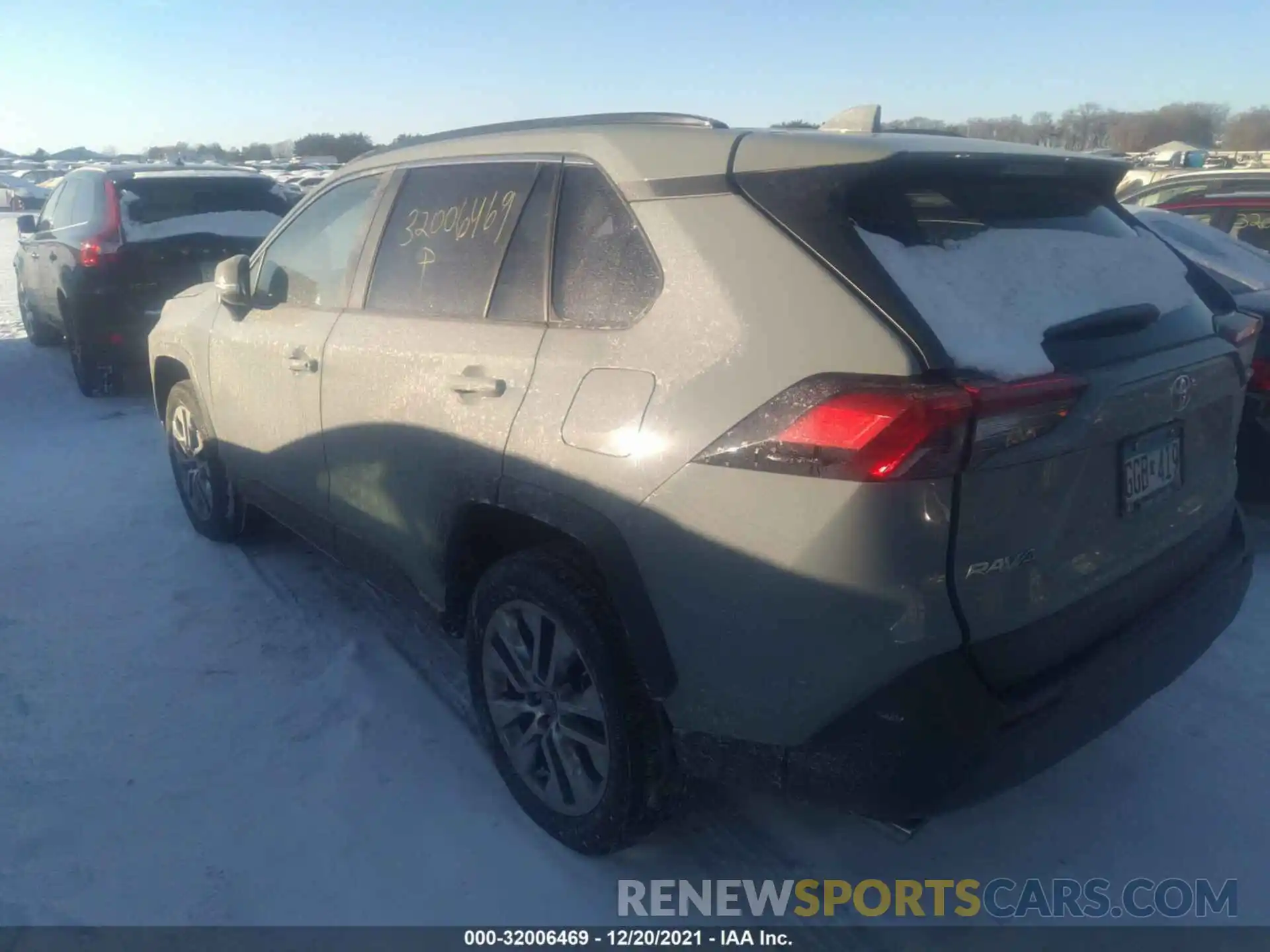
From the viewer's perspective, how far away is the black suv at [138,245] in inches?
290

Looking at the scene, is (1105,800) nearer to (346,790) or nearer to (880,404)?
(880,404)

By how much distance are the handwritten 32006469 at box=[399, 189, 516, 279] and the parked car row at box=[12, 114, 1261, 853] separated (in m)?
0.01

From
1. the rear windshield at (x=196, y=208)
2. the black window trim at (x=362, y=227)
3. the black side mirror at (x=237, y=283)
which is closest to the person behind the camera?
the black window trim at (x=362, y=227)

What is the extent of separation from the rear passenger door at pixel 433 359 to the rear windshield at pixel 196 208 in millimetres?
4845

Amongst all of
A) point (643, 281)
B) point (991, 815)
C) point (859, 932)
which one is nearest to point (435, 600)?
point (643, 281)

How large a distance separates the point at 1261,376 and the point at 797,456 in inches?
134

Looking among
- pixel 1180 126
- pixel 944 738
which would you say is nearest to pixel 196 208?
pixel 944 738

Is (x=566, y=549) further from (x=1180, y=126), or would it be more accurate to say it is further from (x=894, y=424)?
(x=1180, y=126)

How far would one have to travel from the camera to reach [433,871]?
8.65ft

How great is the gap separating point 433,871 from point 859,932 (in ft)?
3.68

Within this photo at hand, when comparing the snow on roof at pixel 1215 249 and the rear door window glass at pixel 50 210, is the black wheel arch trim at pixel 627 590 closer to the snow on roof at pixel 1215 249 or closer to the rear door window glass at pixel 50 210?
the snow on roof at pixel 1215 249

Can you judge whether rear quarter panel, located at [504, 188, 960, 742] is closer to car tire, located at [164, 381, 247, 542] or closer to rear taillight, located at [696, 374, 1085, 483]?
rear taillight, located at [696, 374, 1085, 483]

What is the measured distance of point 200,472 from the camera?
4.85 m

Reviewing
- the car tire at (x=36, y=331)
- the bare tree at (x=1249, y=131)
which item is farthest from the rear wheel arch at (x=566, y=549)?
the bare tree at (x=1249, y=131)
